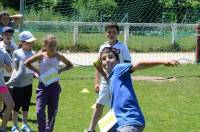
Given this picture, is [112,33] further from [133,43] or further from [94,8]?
[133,43]

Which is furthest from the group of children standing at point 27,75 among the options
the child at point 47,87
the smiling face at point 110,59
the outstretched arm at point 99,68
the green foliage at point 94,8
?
the green foliage at point 94,8

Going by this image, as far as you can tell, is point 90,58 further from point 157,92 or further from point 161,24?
point 157,92

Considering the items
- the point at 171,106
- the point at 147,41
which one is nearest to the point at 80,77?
the point at 171,106

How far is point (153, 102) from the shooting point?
11.6 m

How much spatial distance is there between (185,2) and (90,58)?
17.3 ft

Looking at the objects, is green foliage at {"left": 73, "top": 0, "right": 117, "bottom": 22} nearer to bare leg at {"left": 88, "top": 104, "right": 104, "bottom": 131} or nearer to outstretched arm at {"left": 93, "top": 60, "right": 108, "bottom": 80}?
bare leg at {"left": 88, "top": 104, "right": 104, "bottom": 131}

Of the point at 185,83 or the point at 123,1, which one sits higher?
the point at 123,1

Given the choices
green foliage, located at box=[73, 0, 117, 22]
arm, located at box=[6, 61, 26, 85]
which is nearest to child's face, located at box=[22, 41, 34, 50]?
arm, located at box=[6, 61, 26, 85]

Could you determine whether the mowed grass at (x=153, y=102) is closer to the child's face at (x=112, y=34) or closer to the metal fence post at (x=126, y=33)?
the child's face at (x=112, y=34)

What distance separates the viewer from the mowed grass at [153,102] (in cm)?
927

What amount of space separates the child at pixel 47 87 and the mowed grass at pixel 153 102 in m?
1.04

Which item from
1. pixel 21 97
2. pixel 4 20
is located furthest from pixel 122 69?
pixel 4 20

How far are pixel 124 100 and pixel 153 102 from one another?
20.4 feet

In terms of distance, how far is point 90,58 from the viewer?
832 inches
